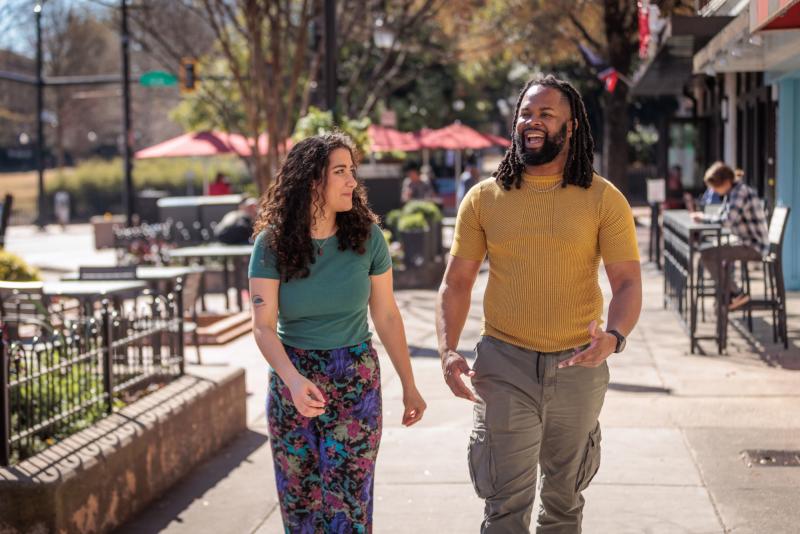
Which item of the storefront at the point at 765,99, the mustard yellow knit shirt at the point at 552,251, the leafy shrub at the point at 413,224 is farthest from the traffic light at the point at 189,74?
the mustard yellow knit shirt at the point at 552,251

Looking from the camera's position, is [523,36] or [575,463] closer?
[575,463]

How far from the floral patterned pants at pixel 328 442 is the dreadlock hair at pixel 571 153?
31.6 inches

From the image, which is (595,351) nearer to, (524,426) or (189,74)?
(524,426)

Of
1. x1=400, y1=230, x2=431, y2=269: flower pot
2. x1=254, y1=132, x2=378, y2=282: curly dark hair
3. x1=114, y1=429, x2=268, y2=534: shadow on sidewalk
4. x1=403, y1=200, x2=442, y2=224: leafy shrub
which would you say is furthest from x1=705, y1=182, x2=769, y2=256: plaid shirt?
x1=403, y1=200, x2=442, y2=224: leafy shrub

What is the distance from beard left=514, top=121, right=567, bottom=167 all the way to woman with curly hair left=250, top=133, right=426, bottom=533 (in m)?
0.61

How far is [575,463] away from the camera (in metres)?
4.21

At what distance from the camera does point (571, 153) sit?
4184 millimetres

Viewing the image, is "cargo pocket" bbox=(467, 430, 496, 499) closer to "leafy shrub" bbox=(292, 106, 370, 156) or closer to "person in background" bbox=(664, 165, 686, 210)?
"leafy shrub" bbox=(292, 106, 370, 156)

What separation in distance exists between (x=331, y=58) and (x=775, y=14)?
916 centimetres

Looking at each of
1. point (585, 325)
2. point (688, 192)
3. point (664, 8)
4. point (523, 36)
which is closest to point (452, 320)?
point (585, 325)

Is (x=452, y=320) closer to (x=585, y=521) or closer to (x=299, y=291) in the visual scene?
(x=299, y=291)

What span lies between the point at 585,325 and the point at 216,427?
13.1 feet

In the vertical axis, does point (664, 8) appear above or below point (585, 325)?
above

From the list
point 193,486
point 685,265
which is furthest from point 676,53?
point 193,486
